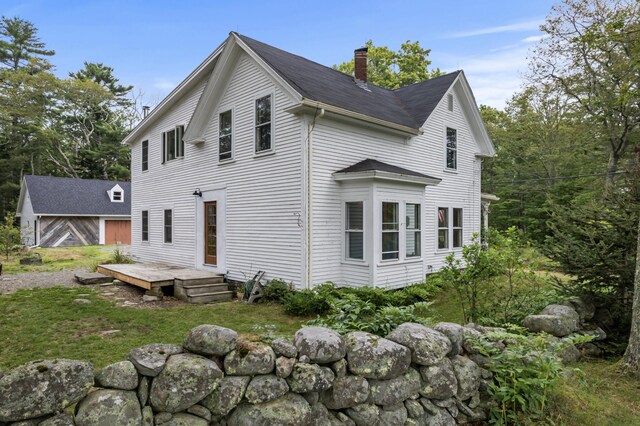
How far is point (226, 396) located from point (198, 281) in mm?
7930

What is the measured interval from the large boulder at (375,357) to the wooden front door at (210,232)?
29.9 ft

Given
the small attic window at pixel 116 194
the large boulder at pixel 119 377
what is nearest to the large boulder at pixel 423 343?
the large boulder at pixel 119 377

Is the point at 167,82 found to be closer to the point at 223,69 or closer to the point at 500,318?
the point at 223,69

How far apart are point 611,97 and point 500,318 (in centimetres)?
1746

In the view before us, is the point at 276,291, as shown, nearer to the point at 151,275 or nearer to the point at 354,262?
the point at 354,262

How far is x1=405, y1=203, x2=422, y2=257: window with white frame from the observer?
992cm

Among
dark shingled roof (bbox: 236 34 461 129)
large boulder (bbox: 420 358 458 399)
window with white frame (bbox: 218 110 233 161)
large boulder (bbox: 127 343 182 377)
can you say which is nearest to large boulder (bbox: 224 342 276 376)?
large boulder (bbox: 127 343 182 377)

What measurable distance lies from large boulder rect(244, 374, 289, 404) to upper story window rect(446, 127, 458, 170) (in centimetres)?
1216

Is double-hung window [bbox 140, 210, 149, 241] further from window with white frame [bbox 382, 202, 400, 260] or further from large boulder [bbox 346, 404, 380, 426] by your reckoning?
large boulder [bbox 346, 404, 380, 426]

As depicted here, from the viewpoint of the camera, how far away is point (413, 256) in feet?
33.3

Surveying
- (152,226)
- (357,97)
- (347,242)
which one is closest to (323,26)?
(357,97)

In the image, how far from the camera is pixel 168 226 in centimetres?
1380

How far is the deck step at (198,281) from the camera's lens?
9.81 metres

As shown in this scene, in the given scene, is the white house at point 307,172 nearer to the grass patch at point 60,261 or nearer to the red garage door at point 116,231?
the grass patch at point 60,261
